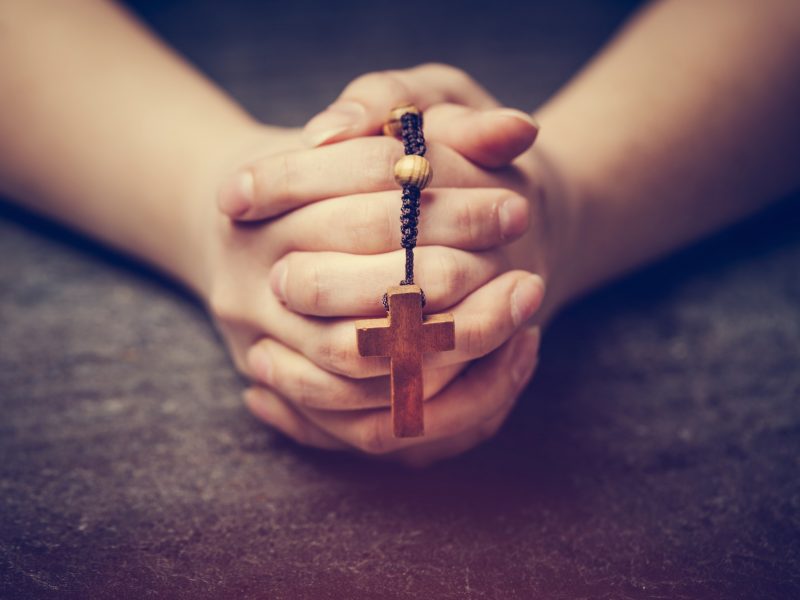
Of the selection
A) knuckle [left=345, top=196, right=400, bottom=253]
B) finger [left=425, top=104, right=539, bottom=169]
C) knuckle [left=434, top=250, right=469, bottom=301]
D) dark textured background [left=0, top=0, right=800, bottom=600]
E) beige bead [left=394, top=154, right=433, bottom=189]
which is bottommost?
dark textured background [left=0, top=0, right=800, bottom=600]

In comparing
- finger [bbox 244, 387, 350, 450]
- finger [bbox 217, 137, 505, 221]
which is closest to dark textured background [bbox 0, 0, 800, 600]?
finger [bbox 244, 387, 350, 450]

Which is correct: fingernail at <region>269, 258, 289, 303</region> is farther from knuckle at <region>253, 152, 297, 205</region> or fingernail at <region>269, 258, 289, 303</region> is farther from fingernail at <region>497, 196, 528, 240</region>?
fingernail at <region>497, 196, 528, 240</region>

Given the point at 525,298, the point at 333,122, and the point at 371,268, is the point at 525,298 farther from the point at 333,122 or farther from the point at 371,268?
the point at 333,122

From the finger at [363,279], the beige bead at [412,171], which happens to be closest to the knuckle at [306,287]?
the finger at [363,279]

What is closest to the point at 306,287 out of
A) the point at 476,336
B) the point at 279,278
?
the point at 279,278

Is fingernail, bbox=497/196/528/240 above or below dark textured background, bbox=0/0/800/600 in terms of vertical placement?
above

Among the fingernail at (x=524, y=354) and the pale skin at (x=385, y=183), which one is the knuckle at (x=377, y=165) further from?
the fingernail at (x=524, y=354)
